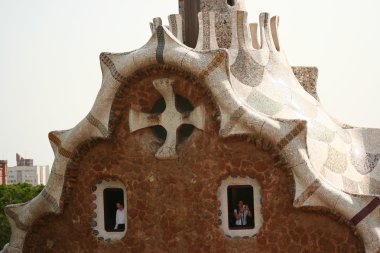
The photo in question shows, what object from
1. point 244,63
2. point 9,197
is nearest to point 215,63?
point 244,63

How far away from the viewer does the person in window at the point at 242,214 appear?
10297 millimetres

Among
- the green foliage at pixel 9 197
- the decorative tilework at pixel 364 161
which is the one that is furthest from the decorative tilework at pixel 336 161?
the green foliage at pixel 9 197

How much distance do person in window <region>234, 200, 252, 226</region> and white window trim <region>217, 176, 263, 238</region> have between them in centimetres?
13

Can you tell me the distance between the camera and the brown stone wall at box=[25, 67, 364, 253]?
9.88 meters

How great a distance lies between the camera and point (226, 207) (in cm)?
1028

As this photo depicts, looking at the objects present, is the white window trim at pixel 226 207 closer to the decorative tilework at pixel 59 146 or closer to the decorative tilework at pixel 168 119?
the decorative tilework at pixel 168 119

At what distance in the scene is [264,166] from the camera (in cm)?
1001

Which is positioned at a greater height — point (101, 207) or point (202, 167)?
point (202, 167)

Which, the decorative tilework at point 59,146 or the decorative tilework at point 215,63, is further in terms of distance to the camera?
the decorative tilework at point 59,146

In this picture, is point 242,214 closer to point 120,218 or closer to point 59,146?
point 120,218

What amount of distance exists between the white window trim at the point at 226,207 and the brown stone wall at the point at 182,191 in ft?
0.35

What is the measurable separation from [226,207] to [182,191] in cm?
66

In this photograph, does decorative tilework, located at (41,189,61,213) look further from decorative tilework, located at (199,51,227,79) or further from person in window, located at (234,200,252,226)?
decorative tilework, located at (199,51,227,79)

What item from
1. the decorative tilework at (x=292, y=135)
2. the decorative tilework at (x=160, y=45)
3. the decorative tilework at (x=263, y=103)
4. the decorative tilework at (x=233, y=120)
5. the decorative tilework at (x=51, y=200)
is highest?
the decorative tilework at (x=160, y=45)
